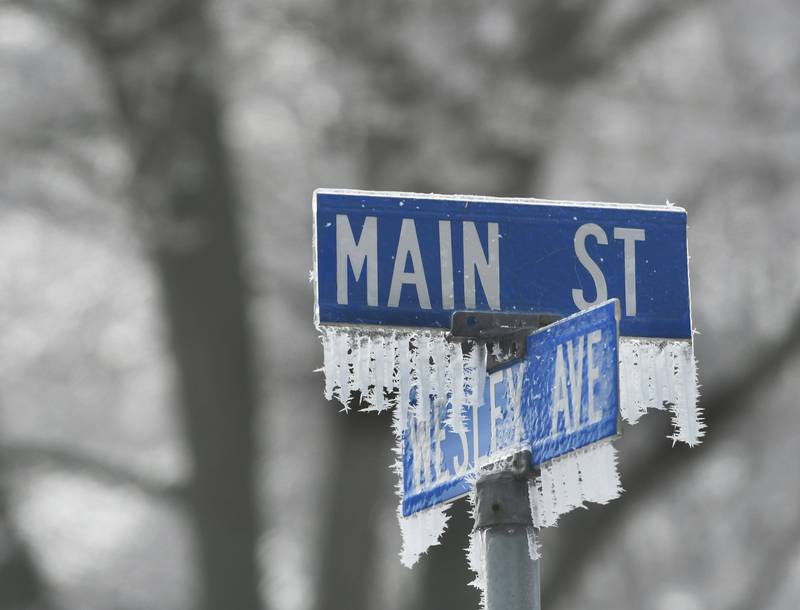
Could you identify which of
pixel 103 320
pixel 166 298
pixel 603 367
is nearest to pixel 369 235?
pixel 603 367

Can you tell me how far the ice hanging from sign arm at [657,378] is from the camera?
3.00 m

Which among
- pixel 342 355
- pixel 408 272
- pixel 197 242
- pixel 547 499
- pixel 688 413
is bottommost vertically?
pixel 547 499

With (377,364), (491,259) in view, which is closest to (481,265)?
(491,259)

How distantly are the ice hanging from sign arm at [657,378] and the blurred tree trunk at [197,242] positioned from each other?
5.67 m

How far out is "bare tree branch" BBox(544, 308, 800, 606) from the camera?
9352 millimetres

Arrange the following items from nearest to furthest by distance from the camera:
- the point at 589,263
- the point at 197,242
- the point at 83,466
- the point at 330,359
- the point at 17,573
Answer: the point at 330,359 < the point at 589,263 < the point at 197,242 < the point at 17,573 < the point at 83,466

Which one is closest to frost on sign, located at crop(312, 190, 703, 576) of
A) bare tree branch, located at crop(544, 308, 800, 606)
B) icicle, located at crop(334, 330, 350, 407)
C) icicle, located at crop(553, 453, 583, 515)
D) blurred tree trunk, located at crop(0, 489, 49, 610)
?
icicle, located at crop(334, 330, 350, 407)

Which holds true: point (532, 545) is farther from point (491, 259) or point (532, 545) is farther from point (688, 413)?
point (491, 259)

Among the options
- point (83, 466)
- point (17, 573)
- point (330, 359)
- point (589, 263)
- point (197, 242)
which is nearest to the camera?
point (330, 359)

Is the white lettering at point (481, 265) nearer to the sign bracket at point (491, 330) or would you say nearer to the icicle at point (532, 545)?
the sign bracket at point (491, 330)

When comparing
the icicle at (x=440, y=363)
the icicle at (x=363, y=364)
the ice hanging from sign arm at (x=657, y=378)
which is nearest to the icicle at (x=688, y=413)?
the ice hanging from sign arm at (x=657, y=378)

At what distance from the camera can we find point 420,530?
3100 mm

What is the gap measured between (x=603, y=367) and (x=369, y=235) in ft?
1.73

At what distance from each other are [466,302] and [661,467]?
21.9ft
